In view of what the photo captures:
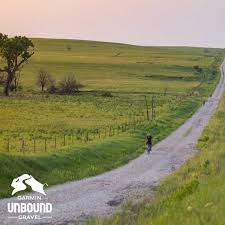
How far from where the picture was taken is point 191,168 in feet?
89.7

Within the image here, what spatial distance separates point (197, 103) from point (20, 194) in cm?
6776

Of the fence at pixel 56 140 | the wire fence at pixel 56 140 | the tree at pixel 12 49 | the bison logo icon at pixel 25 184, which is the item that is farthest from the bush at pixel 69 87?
the bison logo icon at pixel 25 184

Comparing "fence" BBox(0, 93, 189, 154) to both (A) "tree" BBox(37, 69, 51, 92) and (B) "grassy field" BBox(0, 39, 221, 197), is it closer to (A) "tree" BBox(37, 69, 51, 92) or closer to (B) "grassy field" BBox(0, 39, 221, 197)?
(B) "grassy field" BBox(0, 39, 221, 197)

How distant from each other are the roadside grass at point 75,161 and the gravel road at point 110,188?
3.11 feet

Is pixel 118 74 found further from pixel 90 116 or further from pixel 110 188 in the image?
pixel 110 188

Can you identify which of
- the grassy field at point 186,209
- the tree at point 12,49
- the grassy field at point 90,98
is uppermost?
the tree at point 12,49

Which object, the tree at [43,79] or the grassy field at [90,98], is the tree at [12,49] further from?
the tree at [43,79]

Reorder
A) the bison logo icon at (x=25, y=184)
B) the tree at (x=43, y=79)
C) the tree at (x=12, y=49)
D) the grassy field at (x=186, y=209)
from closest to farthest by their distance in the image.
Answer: the grassy field at (x=186, y=209) → the bison logo icon at (x=25, y=184) → the tree at (x=12, y=49) → the tree at (x=43, y=79)

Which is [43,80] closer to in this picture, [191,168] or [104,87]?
[104,87]

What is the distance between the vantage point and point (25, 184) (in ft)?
79.5

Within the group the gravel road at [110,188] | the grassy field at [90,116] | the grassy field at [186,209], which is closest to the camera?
the grassy field at [186,209]

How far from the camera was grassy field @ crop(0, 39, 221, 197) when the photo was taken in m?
29.2

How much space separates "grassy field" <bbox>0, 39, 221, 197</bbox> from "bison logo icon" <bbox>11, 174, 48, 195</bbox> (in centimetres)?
33

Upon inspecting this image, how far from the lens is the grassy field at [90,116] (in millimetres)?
29202
